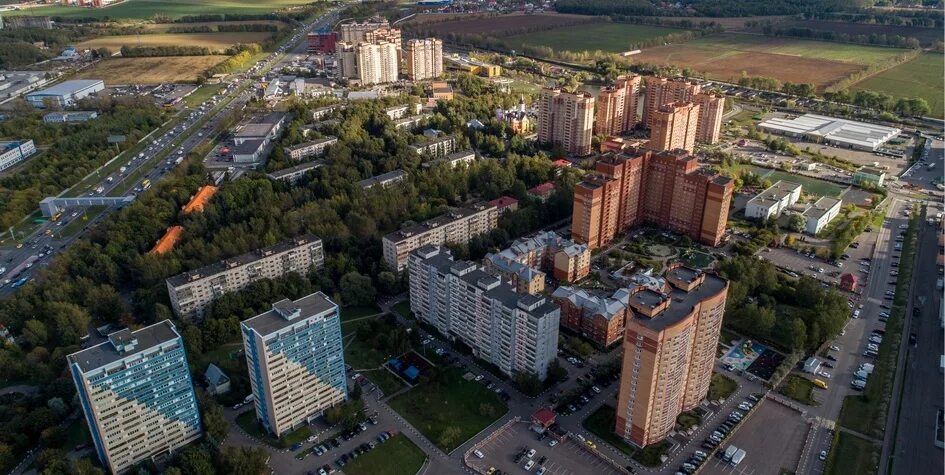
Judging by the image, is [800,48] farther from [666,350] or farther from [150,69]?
[150,69]

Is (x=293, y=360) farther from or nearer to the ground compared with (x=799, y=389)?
farther from the ground

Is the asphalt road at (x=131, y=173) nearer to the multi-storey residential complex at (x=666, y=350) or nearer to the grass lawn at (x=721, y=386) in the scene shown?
the multi-storey residential complex at (x=666, y=350)

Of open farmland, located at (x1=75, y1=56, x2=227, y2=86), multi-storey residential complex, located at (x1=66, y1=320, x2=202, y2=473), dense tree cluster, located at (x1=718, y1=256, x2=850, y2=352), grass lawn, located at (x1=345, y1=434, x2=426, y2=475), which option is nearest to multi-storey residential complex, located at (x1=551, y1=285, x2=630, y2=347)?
dense tree cluster, located at (x1=718, y1=256, x2=850, y2=352)

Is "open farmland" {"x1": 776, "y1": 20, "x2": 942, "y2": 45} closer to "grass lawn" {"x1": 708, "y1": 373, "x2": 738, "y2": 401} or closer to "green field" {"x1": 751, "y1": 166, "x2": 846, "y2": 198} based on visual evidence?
"green field" {"x1": 751, "y1": 166, "x2": 846, "y2": 198}

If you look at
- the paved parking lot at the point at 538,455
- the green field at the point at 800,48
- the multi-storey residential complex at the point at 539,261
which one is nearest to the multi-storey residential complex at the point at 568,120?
the multi-storey residential complex at the point at 539,261

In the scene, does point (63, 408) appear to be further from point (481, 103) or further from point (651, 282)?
point (481, 103)

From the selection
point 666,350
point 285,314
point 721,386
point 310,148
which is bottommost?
point 721,386

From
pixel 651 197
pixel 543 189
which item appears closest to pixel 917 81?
pixel 651 197
